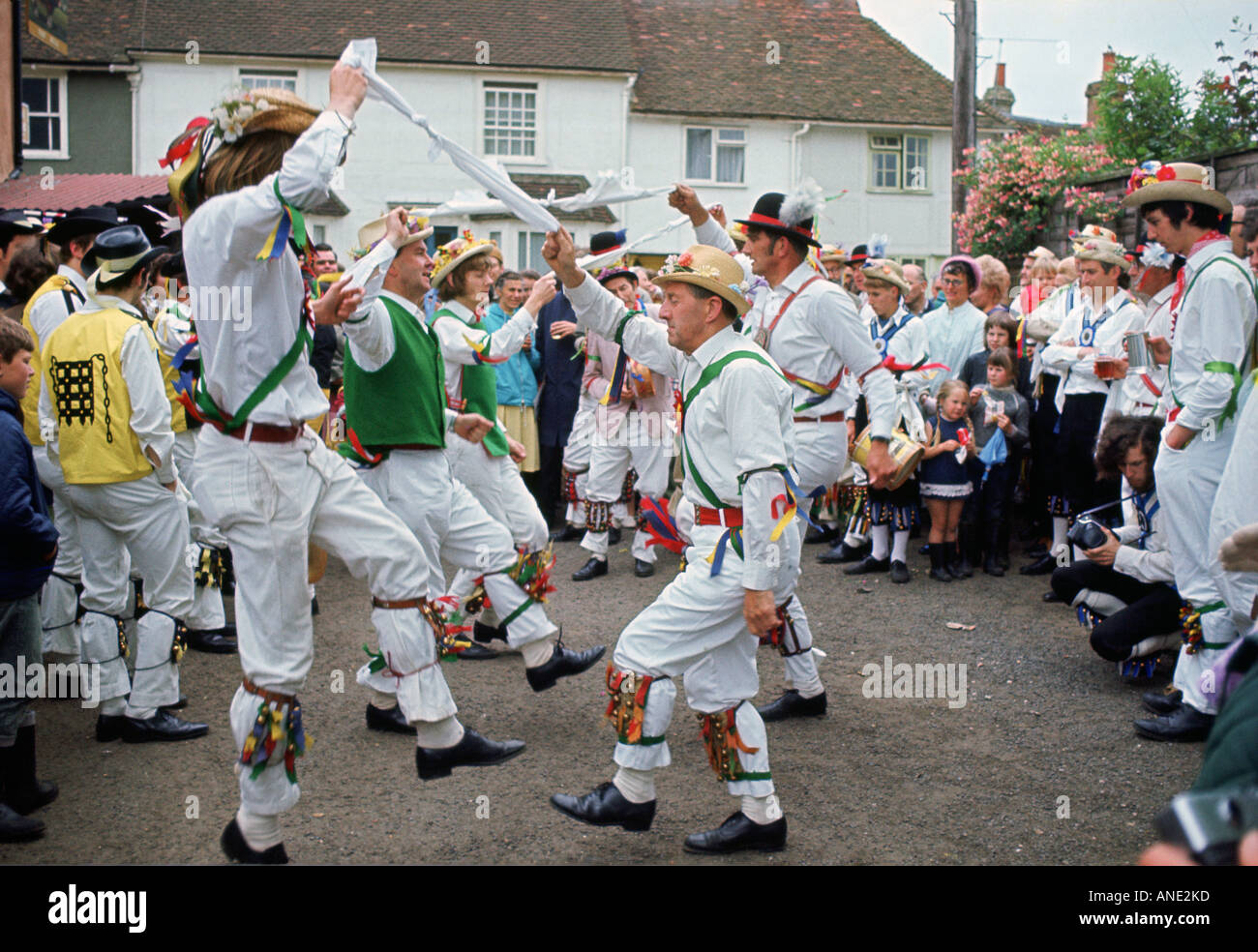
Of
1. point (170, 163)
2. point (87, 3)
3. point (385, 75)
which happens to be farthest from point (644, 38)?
point (170, 163)

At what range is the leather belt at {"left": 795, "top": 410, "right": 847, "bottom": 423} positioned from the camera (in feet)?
19.3

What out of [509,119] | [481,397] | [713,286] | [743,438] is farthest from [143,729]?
[509,119]

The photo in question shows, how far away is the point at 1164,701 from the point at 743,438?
303cm

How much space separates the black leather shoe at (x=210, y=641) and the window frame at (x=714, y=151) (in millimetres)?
21841

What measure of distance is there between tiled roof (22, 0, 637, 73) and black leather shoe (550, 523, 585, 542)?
57.0ft

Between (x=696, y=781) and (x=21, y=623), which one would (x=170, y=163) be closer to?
(x=21, y=623)

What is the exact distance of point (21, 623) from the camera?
423 centimetres

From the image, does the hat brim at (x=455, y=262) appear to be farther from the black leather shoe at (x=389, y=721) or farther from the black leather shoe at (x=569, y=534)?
the black leather shoe at (x=569, y=534)

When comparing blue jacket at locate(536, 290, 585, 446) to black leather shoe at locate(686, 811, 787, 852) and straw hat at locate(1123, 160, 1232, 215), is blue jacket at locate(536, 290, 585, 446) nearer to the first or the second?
straw hat at locate(1123, 160, 1232, 215)

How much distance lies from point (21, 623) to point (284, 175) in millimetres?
2222

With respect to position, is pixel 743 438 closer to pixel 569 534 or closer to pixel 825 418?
pixel 825 418

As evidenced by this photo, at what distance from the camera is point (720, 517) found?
3945mm

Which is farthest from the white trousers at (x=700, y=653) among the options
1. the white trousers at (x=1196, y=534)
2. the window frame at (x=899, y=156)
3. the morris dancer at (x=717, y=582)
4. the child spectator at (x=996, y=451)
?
the window frame at (x=899, y=156)

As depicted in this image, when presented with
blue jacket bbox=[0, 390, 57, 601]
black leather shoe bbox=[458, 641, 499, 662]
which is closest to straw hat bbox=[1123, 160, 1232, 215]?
black leather shoe bbox=[458, 641, 499, 662]
